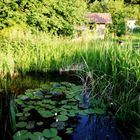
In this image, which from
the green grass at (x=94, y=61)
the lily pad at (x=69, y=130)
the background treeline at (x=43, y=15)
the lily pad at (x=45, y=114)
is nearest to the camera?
the lily pad at (x=69, y=130)

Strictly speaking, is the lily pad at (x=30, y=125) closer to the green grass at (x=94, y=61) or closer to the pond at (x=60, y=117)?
the pond at (x=60, y=117)

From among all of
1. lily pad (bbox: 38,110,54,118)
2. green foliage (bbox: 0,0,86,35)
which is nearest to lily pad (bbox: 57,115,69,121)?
lily pad (bbox: 38,110,54,118)

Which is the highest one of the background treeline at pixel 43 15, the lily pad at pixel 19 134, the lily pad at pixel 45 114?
the background treeline at pixel 43 15

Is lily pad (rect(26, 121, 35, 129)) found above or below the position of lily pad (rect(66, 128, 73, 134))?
above

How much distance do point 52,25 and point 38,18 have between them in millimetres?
1116

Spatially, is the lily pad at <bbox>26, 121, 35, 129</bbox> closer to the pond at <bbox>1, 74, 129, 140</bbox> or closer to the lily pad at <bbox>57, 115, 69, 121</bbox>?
the pond at <bbox>1, 74, 129, 140</bbox>

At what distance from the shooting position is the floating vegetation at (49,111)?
426 cm

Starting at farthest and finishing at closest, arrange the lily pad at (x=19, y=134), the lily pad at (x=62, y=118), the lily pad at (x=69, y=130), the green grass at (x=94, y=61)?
the green grass at (x=94, y=61) < the lily pad at (x=62, y=118) < the lily pad at (x=69, y=130) < the lily pad at (x=19, y=134)

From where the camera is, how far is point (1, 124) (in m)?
4.78

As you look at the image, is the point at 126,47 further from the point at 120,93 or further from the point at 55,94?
the point at 55,94

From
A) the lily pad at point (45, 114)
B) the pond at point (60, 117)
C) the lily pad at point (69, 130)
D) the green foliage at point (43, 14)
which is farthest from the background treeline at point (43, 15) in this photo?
the lily pad at point (69, 130)

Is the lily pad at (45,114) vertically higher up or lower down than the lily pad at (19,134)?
higher up

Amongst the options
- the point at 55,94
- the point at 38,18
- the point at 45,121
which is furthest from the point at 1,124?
the point at 38,18

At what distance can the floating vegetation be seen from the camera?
4.26 meters
